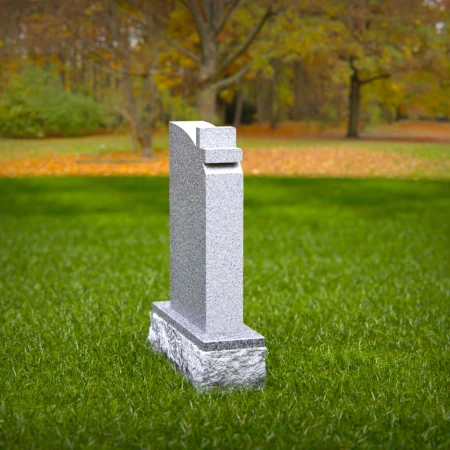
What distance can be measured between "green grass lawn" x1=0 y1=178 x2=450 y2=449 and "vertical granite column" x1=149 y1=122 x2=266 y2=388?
16cm

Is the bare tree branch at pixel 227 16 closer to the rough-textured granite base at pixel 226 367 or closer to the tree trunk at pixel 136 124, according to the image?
the tree trunk at pixel 136 124

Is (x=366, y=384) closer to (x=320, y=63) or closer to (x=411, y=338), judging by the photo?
(x=411, y=338)

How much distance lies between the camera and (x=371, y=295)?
23.2 ft

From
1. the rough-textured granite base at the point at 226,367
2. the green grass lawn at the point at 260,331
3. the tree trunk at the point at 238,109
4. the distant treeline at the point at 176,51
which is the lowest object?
the green grass lawn at the point at 260,331

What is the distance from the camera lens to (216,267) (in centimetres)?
445

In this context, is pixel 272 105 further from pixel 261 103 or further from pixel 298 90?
pixel 261 103

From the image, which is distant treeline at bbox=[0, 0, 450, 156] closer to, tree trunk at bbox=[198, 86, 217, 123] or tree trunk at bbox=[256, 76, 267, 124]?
tree trunk at bbox=[198, 86, 217, 123]

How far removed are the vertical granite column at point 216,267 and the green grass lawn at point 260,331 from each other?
159 mm

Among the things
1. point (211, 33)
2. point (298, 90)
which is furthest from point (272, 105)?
point (211, 33)

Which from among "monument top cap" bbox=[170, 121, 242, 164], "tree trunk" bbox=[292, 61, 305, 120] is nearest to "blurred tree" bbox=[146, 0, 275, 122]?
"tree trunk" bbox=[292, 61, 305, 120]

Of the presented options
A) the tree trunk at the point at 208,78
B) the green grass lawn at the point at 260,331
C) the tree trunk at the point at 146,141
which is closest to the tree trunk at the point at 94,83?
the tree trunk at the point at 146,141

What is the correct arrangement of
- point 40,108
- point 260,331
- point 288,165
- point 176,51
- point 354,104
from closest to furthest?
point 260,331 < point 40,108 < point 288,165 < point 176,51 < point 354,104

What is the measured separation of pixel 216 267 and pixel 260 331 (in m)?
1.54

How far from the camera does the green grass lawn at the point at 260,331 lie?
12.5ft
